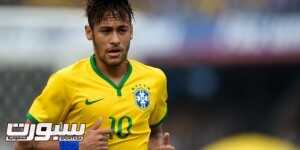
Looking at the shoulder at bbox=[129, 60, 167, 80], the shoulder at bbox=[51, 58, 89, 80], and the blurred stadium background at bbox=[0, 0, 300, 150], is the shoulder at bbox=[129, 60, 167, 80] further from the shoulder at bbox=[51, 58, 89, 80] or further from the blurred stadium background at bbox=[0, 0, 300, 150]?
the blurred stadium background at bbox=[0, 0, 300, 150]

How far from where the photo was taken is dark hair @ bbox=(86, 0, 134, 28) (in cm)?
432

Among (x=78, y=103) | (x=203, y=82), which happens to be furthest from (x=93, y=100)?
(x=203, y=82)

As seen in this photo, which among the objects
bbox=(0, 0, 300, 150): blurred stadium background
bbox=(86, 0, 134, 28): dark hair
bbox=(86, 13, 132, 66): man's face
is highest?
bbox=(86, 0, 134, 28): dark hair

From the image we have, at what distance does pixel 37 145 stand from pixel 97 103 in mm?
306

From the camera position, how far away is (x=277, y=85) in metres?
16.1

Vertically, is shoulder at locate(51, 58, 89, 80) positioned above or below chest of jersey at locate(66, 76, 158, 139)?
above

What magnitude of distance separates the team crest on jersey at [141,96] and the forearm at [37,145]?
40 centimetres

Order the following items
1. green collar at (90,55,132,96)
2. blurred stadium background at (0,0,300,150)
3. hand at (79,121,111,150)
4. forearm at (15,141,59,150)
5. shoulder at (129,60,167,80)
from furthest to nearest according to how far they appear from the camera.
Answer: blurred stadium background at (0,0,300,150)
shoulder at (129,60,167,80)
green collar at (90,55,132,96)
forearm at (15,141,59,150)
hand at (79,121,111,150)

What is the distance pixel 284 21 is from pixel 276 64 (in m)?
0.97

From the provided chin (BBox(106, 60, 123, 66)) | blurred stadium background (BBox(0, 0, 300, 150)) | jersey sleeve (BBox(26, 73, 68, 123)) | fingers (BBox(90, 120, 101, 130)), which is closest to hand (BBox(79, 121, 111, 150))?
fingers (BBox(90, 120, 101, 130))


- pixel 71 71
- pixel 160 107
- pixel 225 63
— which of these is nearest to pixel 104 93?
pixel 71 71

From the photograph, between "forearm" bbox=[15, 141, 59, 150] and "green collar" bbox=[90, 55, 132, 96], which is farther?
"green collar" bbox=[90, 55, 132, 96]

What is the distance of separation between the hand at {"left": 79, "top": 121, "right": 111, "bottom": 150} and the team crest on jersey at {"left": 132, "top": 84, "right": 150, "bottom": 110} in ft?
0.95

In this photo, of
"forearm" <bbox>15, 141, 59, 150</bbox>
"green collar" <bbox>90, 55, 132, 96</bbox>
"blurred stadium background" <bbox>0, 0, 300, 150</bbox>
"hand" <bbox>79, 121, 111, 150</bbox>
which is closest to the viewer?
"hand" <bbox>79, 121, 111, 150</bbox>
